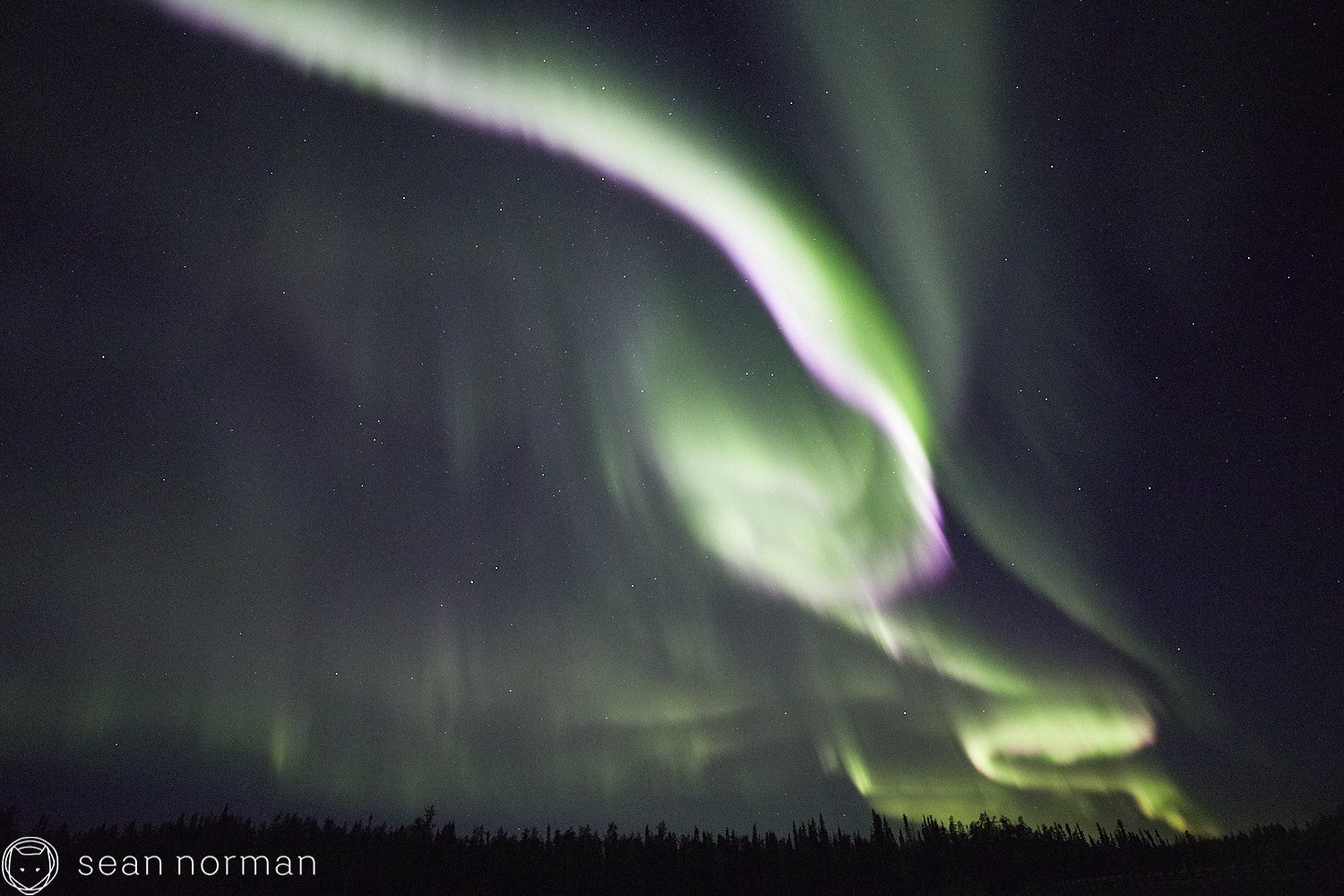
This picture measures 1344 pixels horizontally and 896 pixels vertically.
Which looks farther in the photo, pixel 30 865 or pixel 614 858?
pixel 614 858

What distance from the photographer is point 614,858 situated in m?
117

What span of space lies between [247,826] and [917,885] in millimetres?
117969

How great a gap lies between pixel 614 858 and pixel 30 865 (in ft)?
259

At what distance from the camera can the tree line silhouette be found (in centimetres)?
9144

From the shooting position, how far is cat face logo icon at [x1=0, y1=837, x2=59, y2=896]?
7094 centimetres

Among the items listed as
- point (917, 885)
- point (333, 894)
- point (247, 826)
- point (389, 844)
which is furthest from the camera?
point (247, 826)

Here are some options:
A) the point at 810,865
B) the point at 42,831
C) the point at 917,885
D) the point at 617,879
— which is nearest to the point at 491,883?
the point at 617,879

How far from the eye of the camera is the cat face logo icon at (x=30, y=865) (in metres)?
70.9

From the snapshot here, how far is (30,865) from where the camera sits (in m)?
85.4

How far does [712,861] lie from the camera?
11638 centimetres

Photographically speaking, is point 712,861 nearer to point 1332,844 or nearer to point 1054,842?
point 1054,842

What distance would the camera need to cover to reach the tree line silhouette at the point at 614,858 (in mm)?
91438

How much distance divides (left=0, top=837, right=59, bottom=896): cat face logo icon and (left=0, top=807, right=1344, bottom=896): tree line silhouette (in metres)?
2.56

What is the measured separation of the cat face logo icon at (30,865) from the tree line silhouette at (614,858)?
256cm
